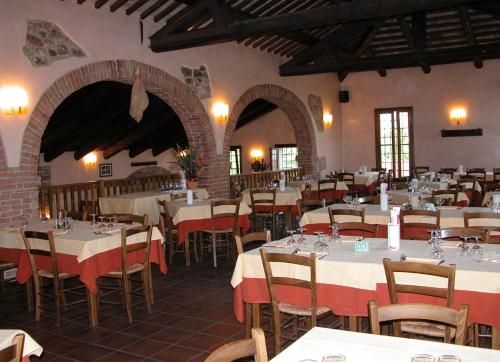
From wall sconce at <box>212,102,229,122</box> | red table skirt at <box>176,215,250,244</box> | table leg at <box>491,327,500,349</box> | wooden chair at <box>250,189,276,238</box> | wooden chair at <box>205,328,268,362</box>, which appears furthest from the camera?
wall sconce at <box>212,102,229,122</box>

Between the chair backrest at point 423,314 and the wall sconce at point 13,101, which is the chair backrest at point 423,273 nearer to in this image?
the chair backrest at point 423,314

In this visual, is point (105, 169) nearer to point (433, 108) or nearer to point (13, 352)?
point (433, 108)

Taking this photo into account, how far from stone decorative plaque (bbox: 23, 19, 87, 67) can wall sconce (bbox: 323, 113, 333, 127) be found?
9.42 metres

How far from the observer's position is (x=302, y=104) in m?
15.4

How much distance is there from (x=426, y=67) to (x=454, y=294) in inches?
502

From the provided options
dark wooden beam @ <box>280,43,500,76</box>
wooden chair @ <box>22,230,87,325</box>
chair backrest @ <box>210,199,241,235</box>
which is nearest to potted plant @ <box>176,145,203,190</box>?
chair backrest @ <box>210,199,241,235</box>

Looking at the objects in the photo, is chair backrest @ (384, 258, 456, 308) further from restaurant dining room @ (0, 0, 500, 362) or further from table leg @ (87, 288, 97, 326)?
table leg @ (87, 288, 97, 326)

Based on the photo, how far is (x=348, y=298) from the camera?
430 cm

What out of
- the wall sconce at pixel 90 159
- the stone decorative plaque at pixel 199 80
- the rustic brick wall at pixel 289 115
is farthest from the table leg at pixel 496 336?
the wall sconce at pixel 90 159

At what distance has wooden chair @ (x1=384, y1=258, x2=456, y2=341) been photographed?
3.53m

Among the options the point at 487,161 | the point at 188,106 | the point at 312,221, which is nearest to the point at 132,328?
the point at 312,221

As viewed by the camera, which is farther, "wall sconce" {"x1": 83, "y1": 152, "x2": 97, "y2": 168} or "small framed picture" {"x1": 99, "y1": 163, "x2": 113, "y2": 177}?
"small framed picture" {"x1": 99, "y1": 163, "x2": 113, "y2": 177}

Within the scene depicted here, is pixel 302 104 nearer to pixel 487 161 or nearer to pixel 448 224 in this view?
pixel 487 161

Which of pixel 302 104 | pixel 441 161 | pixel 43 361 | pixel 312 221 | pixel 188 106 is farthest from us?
pixel 441 161
